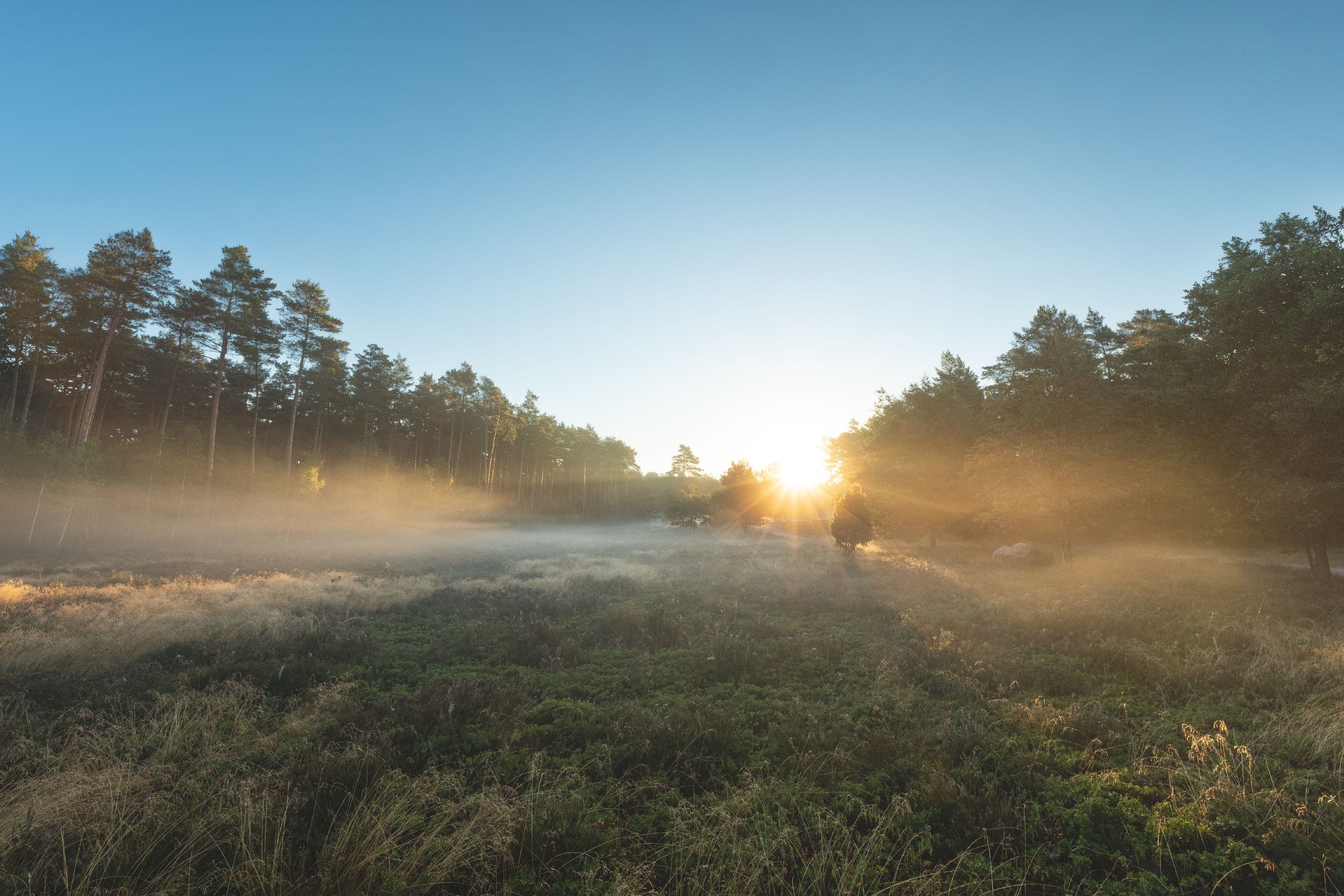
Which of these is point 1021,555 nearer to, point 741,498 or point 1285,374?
point 1285,374

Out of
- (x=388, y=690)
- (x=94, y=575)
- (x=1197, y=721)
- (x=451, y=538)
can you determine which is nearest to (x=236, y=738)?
(x=388, y=690)

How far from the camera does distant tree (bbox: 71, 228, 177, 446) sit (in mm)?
29562

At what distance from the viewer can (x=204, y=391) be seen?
43.3 m

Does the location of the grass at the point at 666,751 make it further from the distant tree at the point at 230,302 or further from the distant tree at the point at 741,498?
the distant tree at the point at 741,498

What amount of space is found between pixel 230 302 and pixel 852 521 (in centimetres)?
4533

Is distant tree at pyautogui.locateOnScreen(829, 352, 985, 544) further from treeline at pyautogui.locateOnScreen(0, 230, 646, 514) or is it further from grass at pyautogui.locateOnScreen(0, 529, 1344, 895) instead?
treeline at pyautogui.locateOnScreen(0, 230, 646, 514)

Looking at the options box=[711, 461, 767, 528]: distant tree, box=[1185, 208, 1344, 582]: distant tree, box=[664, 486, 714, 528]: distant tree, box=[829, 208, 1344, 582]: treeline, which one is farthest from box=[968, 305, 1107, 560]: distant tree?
box=[664, 486, 714, 528]: distant tree

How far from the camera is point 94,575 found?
1797cm

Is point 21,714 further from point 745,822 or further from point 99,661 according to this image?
point 745,822

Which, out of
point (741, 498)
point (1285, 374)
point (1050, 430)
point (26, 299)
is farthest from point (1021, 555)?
point (26, 299)

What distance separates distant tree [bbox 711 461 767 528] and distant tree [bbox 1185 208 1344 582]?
36.0m

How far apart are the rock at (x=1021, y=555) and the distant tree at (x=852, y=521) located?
741 cm

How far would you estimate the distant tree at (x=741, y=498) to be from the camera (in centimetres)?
5128

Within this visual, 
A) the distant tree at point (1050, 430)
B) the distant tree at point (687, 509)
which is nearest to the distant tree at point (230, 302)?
the distant tree at point (687, 509)
